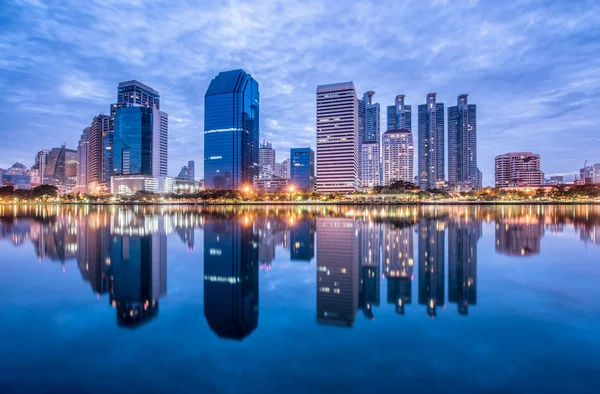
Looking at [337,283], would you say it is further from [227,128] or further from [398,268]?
[227,128]

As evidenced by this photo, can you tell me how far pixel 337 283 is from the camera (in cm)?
1261

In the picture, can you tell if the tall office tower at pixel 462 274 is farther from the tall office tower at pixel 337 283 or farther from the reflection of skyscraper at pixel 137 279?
the reflection of skyscraper at pixel 137 279

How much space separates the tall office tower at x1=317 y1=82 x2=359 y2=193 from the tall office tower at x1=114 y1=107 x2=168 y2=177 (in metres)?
95.3

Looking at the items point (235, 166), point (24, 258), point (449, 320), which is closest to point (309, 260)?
point (449, 320)

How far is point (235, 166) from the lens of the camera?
17675 cm

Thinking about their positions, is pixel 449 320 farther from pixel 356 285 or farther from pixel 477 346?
pixel 356 285

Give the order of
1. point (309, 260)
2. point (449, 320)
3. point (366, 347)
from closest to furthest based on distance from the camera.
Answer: point (366, 347), point (449, 320), point (309, 260)

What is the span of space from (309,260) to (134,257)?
903 centimetres

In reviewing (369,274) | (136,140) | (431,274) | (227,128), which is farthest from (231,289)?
(136,140)

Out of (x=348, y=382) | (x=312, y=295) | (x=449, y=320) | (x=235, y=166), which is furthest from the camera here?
(x=235, y=166)

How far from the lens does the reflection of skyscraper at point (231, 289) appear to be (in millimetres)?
8585

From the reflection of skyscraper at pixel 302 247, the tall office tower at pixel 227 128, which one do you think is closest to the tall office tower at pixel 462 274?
the reflection of skyscraper at pixel 302 247

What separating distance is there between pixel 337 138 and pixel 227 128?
5902cm

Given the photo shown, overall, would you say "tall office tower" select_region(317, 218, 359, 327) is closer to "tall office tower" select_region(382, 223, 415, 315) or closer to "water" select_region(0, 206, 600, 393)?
"water" select_region(0, 206, 600, 393)
